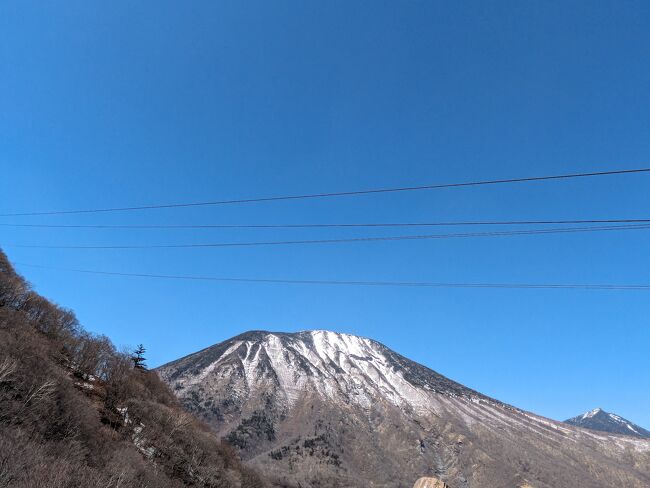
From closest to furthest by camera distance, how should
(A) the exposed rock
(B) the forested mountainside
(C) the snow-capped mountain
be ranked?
(B) the forested mountainside
(A) the exposed rock
(C) the snow-capped mountain

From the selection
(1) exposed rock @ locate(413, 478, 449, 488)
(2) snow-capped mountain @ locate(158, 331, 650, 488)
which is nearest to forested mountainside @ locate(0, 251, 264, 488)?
(1) exposed rock @ locate(413, 478, 449, 488)

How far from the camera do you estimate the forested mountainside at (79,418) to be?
46.4ft

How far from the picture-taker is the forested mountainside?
14154 millimetres

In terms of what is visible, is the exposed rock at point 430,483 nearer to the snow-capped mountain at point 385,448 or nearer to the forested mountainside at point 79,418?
the forested mountainside at point 79,418

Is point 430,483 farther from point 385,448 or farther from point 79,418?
point 385,448

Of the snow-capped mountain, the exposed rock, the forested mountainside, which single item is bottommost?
the forested mountainside

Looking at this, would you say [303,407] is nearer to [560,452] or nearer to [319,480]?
[319,480]

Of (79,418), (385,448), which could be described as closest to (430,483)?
(79,418)

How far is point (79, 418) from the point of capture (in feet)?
65.4

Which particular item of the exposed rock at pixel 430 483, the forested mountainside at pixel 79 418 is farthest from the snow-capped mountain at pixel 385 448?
the exposed rock at pixel 430 483

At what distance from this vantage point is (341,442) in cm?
16750

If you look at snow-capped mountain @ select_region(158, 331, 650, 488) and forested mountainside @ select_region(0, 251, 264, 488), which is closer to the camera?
forested mountainside @ select_region(0, 251, 264, 488)

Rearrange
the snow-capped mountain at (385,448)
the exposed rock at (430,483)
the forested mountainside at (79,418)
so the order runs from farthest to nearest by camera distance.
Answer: the snow-capped mountain at (385,448), the exposed rock at (430,483), the forested mountainside at (79,418)

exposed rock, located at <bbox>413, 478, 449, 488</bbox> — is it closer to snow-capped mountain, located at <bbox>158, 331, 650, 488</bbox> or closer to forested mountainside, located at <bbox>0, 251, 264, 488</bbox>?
forested mountainside, located at <bbox>0, 251, 264, 488</bbox>
